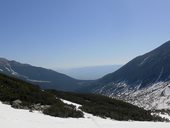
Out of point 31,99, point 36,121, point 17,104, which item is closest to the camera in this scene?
point 36,121

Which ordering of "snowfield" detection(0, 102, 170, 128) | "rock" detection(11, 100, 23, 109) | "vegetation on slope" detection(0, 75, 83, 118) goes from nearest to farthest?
1. "snowfield" detection(0, 102, 170, 128)
2. "rock" detection(11, 100, 23, 109)
3. "vegetation on slope" detection(0, 75, 83, 118)

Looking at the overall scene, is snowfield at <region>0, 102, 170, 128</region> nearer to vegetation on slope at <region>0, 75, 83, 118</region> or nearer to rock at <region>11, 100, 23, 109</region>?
rock at <region>11, 100, 23, 109</region>

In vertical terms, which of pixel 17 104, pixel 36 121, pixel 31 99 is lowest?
pixel 36 121

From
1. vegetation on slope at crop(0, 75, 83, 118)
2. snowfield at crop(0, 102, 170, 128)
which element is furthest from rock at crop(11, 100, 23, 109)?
snowfield at crop(0, 102, 170, 128)

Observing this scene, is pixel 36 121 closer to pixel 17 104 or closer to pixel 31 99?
pixel 17 104

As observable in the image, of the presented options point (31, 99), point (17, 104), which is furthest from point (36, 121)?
point (31, 99)

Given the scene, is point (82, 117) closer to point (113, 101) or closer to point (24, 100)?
point (24, 100)

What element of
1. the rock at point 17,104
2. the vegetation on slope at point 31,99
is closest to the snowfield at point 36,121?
the rock at point 17,104

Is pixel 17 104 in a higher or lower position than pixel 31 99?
lower

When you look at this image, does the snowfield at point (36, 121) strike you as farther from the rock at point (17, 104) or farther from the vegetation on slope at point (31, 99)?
the vegetation on slope at point (31, 99)

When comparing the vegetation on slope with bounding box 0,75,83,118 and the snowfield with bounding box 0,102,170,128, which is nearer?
the snowfield with bounding box 0,102,170,128

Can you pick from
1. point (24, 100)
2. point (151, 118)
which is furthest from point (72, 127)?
point (151, 118)
